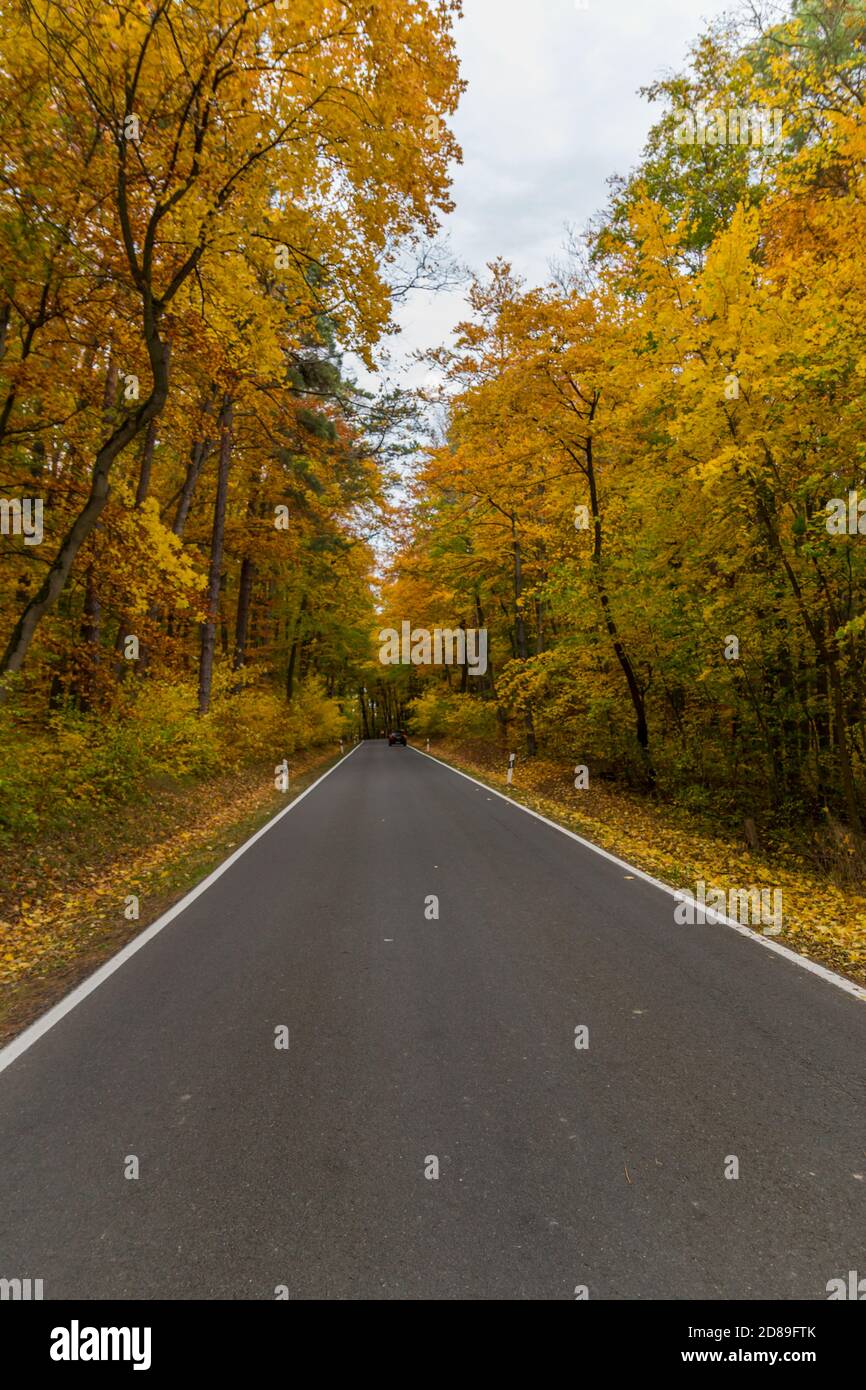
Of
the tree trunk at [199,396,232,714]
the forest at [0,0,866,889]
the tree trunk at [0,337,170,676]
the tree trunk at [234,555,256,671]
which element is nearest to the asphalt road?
the tree trunk at [0,337,170,676]

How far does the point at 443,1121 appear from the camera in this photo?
9.87 feet

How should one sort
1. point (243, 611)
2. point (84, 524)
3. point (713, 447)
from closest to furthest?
point (84, 524) < point (713, 447) < point (243, 611)

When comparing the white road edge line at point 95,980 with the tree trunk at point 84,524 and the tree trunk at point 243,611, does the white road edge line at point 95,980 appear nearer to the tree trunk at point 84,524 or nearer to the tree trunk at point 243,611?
the tree trunk at point 84,524

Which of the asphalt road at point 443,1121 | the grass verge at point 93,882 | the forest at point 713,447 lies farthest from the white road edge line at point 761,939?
the grass verge at point 93,882

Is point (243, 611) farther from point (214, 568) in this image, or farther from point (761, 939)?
point (761, 939)

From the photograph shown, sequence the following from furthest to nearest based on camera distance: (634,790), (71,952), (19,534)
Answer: (634,790)
(19,534)
(71,952)

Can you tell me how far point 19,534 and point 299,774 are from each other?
12.6 metres

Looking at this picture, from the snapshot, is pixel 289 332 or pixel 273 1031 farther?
pixel 289 332

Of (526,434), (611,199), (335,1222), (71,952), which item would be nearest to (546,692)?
(526,434)

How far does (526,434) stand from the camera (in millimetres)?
14258

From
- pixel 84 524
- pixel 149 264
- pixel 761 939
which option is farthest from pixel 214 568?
pixel 761 939

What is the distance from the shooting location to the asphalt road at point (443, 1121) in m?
2.23

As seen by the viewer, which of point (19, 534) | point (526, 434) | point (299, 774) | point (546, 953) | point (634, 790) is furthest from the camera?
point (299, 774)

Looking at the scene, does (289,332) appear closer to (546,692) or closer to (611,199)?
(611,199)
